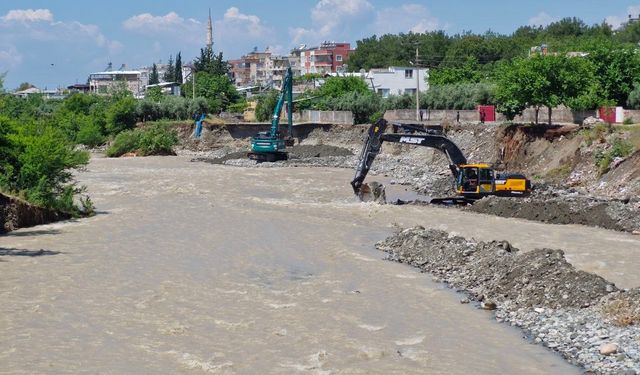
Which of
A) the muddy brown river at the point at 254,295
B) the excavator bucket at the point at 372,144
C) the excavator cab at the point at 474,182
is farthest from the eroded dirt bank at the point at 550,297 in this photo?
the excavator bucket at the point at 372,144

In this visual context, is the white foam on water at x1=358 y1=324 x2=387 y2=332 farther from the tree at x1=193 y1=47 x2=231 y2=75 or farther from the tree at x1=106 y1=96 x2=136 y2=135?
the tree at x1=193 y1=47 x2=231 y2=75

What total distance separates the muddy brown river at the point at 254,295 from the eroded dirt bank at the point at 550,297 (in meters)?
0.54

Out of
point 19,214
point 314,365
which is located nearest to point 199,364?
point 314,365

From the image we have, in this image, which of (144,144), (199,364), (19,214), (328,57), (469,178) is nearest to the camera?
(199,364)

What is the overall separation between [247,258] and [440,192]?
60.0 ft

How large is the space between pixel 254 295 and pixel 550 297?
23.3 ft

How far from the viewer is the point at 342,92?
308 feet

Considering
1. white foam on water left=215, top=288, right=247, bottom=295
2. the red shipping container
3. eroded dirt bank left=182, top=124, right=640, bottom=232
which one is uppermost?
the red shipping container

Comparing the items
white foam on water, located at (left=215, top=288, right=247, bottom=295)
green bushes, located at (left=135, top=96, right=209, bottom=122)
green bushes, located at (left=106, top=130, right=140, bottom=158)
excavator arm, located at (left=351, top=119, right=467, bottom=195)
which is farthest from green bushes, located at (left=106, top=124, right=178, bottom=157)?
white foam on water, located at (left=215, top=288, right=247, bottom=295)

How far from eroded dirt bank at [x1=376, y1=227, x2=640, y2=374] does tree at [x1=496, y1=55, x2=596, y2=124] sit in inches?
1051

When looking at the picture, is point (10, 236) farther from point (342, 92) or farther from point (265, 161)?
point (342, 92)

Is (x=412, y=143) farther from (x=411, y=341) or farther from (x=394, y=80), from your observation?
(x=394, y=80)

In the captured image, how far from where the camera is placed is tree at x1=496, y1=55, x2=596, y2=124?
1999 inches

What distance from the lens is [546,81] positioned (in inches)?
1989
